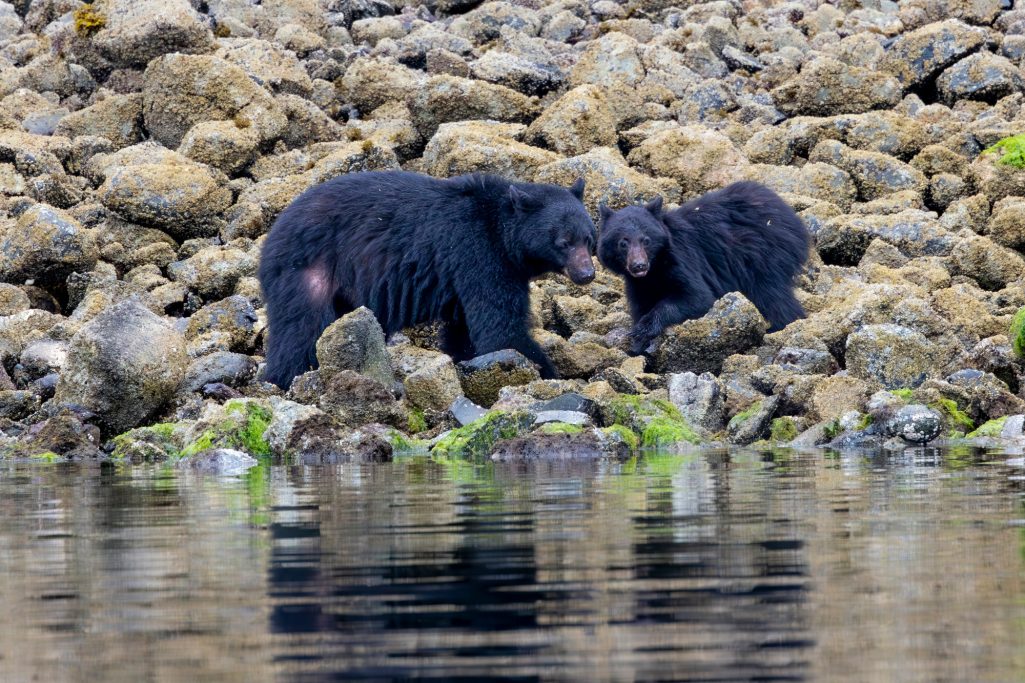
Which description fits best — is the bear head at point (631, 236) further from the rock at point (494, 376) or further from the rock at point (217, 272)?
the rock at point (217, 272)

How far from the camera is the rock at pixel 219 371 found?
1218 cm

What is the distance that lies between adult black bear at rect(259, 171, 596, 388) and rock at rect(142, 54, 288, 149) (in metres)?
5.06

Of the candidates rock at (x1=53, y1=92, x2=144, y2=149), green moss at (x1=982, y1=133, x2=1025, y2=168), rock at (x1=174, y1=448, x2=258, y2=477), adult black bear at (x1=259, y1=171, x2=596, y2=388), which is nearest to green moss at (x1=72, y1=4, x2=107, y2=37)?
rock at (x1=53, y1=92, x2=144, y2=149)

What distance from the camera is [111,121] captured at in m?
18.7

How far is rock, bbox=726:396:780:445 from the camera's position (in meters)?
10.2

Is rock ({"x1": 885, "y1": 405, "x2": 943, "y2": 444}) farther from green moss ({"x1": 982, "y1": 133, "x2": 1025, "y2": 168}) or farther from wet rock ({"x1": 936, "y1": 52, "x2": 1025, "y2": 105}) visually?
wet rock ({"x1": 936, "y1": 52, "x2": 1025, "y2": 105})

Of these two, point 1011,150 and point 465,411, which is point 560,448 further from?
point 1011,150

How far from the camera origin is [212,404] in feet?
35.2

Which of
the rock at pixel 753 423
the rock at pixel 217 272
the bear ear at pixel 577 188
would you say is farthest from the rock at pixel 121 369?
the rock at pixel 753 423

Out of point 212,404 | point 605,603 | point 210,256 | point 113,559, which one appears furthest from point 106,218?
point 605,603

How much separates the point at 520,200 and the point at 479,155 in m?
3.57

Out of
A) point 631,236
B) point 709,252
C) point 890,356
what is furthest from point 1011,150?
point 890,356

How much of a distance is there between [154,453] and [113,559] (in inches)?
191

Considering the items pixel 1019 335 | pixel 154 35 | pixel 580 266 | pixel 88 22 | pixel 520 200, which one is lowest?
pixel 1019 335
